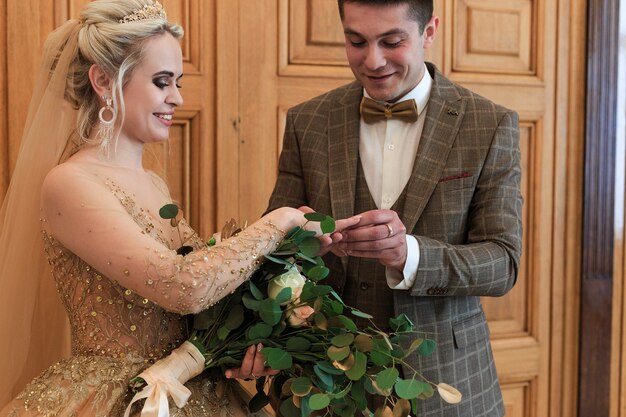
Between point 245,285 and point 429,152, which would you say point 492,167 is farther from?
point 245,285

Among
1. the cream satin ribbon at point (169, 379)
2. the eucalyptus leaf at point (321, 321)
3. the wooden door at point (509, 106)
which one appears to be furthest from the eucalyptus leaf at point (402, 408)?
the wooden door at point (509, 106)

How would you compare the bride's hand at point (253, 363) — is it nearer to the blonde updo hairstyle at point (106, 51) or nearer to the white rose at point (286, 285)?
the white rose at point (286, 285)

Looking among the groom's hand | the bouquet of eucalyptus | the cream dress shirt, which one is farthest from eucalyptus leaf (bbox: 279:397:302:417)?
the cream dress shirt

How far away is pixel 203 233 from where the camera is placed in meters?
2.68

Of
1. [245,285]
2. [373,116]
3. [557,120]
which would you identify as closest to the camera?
[245,285]

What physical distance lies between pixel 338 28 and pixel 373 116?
2.21ft

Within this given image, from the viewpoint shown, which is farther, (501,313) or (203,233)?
(501,313)

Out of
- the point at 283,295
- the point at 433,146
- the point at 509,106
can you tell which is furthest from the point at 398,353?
the point at 509,106

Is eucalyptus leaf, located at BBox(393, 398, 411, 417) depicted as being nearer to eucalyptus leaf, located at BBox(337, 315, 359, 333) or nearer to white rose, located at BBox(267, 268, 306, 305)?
eucalyptus leaf, located at BBox(337, 315, 359, 333)

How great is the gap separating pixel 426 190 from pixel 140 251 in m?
0.76

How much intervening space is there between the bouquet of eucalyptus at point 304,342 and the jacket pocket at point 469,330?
335 mm

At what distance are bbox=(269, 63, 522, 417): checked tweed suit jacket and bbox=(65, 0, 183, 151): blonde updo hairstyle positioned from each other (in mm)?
563

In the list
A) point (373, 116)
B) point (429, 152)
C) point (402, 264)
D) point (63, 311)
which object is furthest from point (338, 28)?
point (63, 311)

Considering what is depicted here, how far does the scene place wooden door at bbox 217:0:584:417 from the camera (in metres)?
2.71
